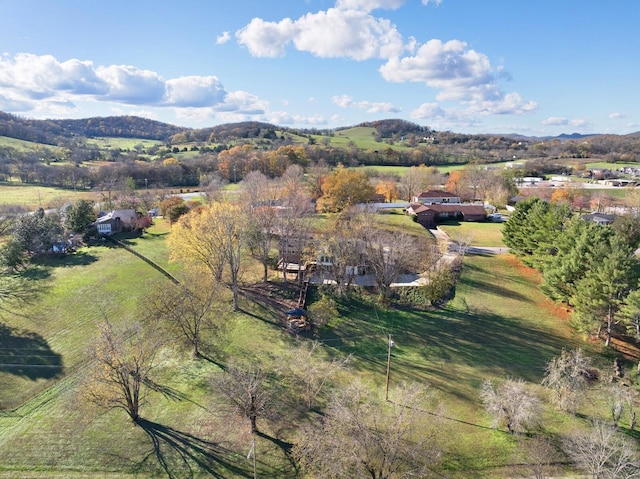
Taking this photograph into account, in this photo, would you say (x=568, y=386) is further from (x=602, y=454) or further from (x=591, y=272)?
(x=591, y=272)

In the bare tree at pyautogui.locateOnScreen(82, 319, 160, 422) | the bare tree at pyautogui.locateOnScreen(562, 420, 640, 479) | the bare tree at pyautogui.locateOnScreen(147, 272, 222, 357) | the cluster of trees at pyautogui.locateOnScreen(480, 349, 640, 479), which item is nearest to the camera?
the bare tree at pyautogui.locateOnScreen(562, 420, 640, 479)

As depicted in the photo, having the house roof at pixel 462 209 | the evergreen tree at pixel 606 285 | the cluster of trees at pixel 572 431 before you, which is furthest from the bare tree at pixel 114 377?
the house roof at pixel 462 209

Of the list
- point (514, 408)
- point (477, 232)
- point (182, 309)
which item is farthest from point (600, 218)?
point (182, 309)

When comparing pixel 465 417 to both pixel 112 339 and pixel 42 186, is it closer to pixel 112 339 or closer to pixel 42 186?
pixel 112 339

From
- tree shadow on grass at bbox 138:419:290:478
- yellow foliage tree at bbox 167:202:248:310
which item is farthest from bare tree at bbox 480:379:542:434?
yellow foliage tree at bbox 167:202:248:310

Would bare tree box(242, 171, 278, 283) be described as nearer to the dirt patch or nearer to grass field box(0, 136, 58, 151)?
the dirt patch

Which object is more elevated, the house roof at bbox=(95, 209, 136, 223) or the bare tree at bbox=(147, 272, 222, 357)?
the house roof at bbox=(95, 209, 136, 223)

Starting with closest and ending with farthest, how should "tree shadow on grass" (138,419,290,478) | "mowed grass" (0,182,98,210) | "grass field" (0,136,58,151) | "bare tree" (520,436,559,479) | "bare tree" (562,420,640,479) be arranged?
1. "bare tree" (562,420,640,479)
2. "bare tree" (520,436,559,479)
3. "tree shadow on grass" (138,419,290,478)
4. "mowed grass" (0,182,98,210)
5. "grass field" (0,136,58,151)
